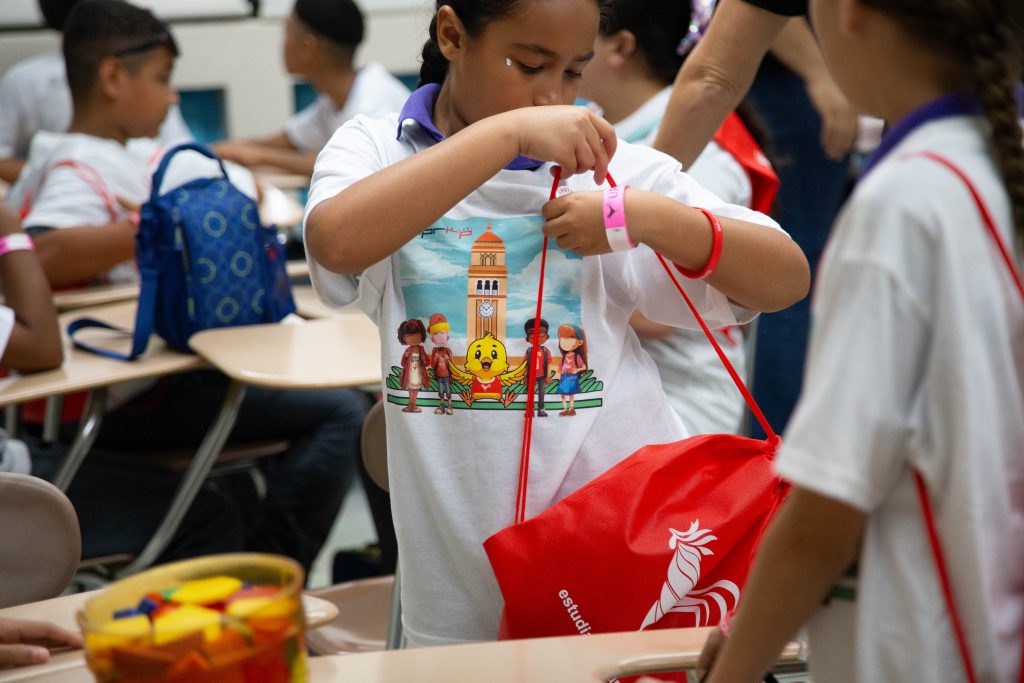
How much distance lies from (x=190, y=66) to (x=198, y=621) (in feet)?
16.7

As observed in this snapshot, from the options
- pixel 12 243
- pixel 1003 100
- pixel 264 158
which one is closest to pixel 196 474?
pixel 12 243

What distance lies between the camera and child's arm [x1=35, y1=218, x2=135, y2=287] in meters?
2.59

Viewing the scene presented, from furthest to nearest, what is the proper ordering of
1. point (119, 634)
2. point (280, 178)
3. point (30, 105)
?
point (30, 105), point (280, 178), point (119, 634)

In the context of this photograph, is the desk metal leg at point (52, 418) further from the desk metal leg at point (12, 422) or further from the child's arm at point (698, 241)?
the child's arm at point (698, 241)

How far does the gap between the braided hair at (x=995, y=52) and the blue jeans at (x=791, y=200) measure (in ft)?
5.71

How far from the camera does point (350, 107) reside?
14.5 ft

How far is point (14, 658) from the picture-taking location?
107cm

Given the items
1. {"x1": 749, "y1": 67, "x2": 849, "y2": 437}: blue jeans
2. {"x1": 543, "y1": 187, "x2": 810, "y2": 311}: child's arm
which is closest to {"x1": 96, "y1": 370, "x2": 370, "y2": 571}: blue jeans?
{"x1": 749, "y1": 67, "x2": 849, "y2": 437}: blue jeans

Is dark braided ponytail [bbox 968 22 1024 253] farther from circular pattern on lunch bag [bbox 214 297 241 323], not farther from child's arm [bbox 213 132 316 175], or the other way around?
child's arm [bbox 213 132 316 175]

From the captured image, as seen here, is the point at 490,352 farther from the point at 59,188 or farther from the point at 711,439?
the point at 59,188

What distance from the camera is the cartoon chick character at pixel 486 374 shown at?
1.22 meters

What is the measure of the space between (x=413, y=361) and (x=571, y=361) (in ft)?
0.58

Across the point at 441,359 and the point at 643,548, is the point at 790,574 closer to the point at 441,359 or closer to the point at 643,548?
the point at 643,548

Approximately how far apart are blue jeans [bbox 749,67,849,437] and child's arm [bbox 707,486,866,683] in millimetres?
1775
